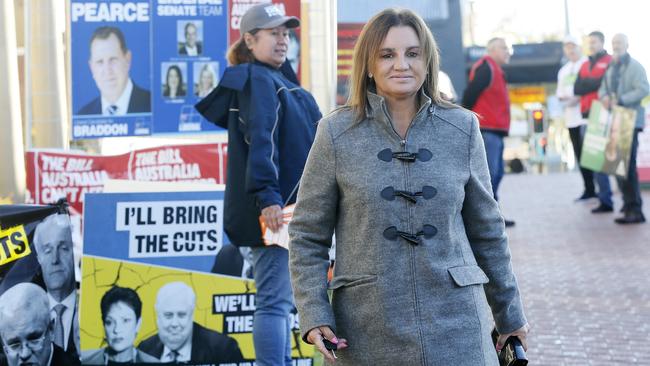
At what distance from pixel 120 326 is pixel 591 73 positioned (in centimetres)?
897

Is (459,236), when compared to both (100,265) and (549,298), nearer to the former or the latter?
(100,265)

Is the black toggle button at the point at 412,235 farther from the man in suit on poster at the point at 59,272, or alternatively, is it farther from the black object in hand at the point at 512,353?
the man in suit on poster at the point at 59,272

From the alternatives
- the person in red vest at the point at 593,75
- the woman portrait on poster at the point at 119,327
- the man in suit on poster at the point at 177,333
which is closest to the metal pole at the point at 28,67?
the woman portrait on poster at the point at 119,327

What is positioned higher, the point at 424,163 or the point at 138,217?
the point at 424,163

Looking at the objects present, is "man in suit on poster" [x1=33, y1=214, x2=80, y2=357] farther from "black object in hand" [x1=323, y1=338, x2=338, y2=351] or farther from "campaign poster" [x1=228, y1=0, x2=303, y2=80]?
"black object in hand" [x1=323, y1=338, x2=338, y2=351]

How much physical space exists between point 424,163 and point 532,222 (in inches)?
446

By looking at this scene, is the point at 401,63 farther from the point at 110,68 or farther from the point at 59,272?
the point at 110,68

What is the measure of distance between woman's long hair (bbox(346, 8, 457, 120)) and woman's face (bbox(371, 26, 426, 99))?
0.05ft

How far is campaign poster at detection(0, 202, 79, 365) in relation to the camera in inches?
214

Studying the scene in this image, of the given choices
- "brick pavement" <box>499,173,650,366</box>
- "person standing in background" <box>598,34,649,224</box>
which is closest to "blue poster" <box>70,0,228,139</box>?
"brick pavement" <box>499,173,650,366</box>

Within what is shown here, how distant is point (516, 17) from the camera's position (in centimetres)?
7794

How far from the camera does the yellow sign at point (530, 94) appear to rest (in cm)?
4381

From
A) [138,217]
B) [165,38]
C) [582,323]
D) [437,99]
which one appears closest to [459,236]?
[437,99]

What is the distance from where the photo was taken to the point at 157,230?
19.6ft
